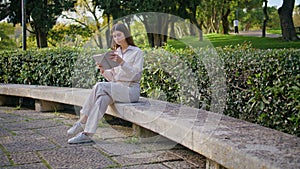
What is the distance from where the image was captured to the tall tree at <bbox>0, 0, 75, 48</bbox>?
1994cm

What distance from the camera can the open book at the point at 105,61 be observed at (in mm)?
4323

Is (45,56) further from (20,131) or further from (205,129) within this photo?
(205,129)

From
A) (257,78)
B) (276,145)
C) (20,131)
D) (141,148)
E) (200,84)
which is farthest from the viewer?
(20,131)

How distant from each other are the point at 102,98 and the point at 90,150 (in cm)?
61

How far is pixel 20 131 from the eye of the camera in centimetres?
507

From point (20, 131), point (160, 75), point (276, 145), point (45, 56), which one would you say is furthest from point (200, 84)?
point (45, 56)

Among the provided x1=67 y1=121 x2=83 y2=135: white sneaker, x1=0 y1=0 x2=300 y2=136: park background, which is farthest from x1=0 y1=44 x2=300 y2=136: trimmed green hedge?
x1=67 y1=121 x2=83 y2=135: white sneaker

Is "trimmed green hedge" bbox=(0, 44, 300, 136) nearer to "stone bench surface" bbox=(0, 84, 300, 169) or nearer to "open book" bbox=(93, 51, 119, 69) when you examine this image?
"stone bench surface" bbox=(0, 84, 300, 169)

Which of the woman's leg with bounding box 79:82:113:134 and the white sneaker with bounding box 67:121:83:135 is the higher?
the woman's leg with bounding box 79:82:113:134

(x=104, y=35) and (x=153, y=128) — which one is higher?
(x=104, y=35)

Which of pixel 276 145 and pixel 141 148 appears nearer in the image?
pixel 276 145

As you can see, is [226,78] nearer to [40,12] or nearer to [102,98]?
[102,98]

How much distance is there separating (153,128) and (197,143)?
32.1 inches

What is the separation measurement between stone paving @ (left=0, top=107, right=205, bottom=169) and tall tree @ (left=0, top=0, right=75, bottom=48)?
50.1 ft
